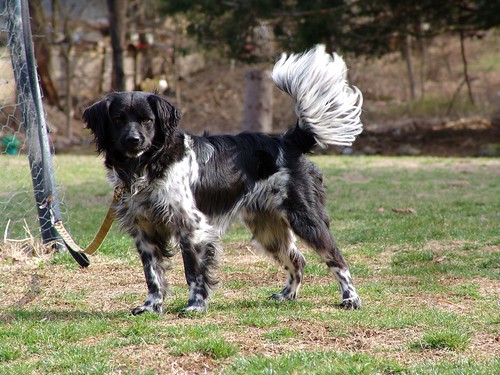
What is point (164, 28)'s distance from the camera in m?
25.1

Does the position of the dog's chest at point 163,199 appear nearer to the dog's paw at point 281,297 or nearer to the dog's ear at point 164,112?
the dog's ear at point 164,112

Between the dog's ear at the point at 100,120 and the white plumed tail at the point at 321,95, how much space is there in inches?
56.8

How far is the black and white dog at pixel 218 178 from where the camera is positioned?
530 centimetres

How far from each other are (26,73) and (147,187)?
2.49 metres

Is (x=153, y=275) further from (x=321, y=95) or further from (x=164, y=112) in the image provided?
(x=321, y=95)

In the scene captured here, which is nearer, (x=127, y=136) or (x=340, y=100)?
(x=127, y=136)

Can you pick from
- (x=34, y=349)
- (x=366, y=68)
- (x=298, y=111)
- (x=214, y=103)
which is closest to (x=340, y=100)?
(x=298, y=111)

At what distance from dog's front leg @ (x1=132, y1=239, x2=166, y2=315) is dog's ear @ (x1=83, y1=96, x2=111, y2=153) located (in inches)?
32.4

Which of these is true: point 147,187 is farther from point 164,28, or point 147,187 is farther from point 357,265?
point 164,28

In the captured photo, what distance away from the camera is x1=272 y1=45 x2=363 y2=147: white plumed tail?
580cm

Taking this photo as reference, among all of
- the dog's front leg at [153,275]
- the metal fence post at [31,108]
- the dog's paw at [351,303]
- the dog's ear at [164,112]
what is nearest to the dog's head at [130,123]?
the dog's ear at [164,112]

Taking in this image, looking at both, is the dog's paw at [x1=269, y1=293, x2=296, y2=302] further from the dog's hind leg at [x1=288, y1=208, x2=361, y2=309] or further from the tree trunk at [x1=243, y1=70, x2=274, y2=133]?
the tree trunk at [x1=243, y1=70, x2=274, y2=133]

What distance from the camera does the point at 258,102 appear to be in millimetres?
19203

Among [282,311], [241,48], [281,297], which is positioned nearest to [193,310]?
[282,311]
